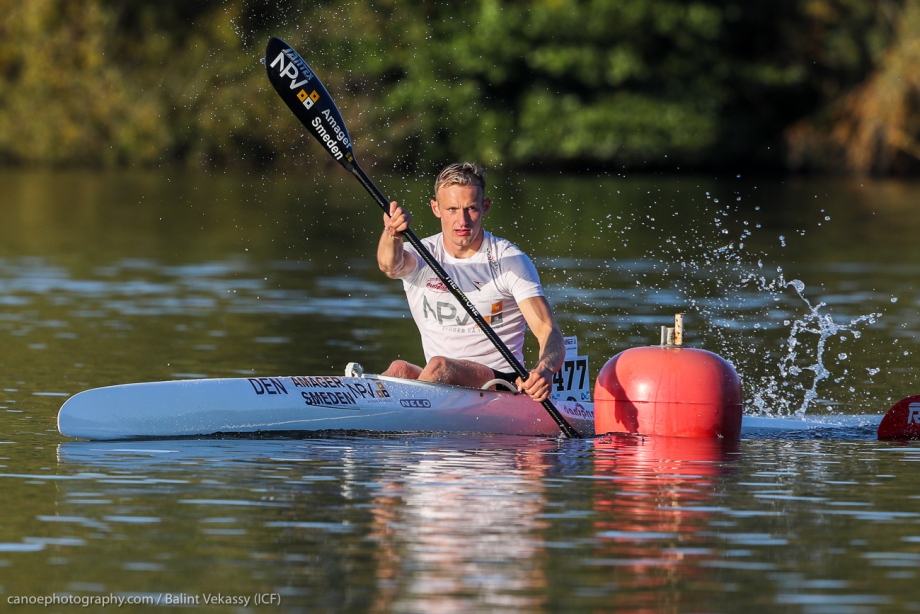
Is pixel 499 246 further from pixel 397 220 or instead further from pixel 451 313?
pixel 397 220

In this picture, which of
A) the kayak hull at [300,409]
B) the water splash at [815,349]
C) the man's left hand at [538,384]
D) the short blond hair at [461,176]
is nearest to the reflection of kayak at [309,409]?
the kayak hull at [300,409]

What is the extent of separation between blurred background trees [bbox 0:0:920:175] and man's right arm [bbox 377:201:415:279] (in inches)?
1344

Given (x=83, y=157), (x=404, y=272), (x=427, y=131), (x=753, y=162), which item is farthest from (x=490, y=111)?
(x=404, y=272)

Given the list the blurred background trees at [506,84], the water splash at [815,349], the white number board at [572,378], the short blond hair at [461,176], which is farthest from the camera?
the blurred background trees at [506,84]

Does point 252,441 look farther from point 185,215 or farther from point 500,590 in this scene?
point 185,215

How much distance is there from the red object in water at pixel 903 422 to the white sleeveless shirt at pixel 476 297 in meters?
2.36

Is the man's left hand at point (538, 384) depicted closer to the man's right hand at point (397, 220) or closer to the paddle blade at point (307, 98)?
the man's right hand at point (397, 220)

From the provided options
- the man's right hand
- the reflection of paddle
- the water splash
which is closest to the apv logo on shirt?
the man's right hand

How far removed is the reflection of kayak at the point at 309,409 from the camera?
34.3ft

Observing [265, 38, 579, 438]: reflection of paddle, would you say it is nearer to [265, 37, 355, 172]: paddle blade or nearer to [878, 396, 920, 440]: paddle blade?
[265, 37, 355, 172]: paddle blade

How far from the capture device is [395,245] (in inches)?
431

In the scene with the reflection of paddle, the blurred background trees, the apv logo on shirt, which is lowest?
the apv logo on shirt

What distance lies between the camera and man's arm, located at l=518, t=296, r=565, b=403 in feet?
34.8

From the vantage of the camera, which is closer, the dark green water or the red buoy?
the dark green water
